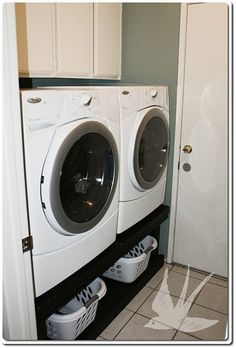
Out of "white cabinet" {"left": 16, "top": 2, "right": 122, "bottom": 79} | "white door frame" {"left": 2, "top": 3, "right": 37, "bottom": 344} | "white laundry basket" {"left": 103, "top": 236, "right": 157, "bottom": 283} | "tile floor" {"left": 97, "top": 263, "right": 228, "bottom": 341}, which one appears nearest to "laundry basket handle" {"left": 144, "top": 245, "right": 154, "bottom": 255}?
"white laundry basket" {"left": 103, "top": 236, "right": 157, "bottom": 283}

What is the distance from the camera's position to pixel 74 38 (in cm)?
205

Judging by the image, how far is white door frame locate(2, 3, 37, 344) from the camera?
101cm

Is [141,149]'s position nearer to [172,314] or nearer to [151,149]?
[151,149]

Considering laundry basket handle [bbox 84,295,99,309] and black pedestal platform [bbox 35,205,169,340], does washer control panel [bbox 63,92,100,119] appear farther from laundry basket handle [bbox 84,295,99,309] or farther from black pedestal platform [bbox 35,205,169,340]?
laundry basket handle [bbox 84,295,99,309]

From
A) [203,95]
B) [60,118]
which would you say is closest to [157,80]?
[203,95]

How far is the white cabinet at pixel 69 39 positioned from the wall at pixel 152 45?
88 millimetres

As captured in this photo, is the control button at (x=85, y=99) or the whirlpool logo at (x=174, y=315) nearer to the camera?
the control button at (x=85, y=99)

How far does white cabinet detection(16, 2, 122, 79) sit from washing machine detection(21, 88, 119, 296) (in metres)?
0.56

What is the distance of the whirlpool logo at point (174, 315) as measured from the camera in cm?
192

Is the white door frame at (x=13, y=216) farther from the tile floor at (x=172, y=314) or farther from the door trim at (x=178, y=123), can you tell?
the door trim at (x=178, y=123)

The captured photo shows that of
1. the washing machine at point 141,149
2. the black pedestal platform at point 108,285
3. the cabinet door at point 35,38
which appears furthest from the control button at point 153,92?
the black pedestal platform at point 108,285

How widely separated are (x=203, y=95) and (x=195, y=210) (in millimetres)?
908

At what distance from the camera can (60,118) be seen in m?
1.33

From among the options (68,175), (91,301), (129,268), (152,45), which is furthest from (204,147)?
(91,301)
